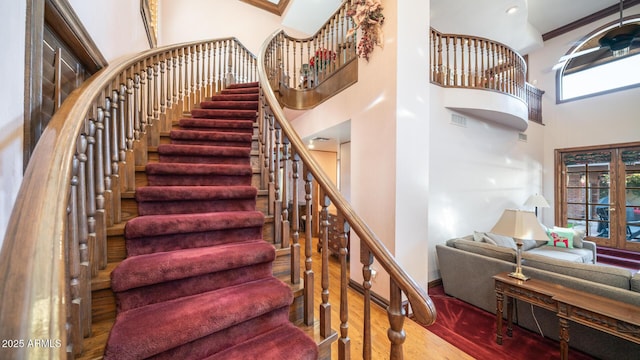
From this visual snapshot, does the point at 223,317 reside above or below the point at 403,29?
below

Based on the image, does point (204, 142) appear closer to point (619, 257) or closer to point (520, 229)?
point (520, 229)

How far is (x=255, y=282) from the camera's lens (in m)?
1.41

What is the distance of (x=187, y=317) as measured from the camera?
3.54 ft

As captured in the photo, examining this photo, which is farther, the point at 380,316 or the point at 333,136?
the point at 333,136

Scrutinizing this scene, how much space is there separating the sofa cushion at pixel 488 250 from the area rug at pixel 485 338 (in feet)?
2.09

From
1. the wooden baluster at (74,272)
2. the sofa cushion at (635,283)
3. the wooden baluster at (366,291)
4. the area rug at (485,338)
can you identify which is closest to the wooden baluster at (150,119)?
the wooden baluster at (74,272)

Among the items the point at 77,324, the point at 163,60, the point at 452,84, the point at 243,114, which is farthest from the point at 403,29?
the point at 77,324

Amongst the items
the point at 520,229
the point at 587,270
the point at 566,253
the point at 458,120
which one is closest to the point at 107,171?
the point at 520,229

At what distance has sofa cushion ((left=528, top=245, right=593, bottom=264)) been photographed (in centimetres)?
369

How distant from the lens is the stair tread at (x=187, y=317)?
3.12ft

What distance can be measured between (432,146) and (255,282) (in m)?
3.28

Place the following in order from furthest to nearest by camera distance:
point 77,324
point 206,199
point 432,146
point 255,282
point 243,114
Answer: point 432,146 < point 243,114 < point 206,199 < point 255,282 < point 77,324

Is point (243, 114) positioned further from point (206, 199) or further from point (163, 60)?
point (206, 199)

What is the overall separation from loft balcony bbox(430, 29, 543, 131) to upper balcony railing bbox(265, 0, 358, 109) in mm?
1289
